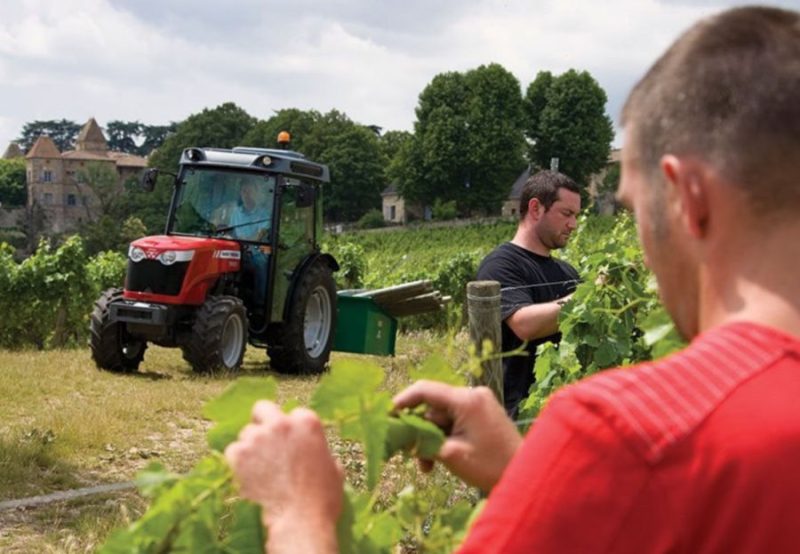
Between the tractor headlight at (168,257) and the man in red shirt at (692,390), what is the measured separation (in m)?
8.97

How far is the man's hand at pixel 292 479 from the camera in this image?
3.24 ft

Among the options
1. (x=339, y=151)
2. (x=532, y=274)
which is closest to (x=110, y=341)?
(x=532, y=274)

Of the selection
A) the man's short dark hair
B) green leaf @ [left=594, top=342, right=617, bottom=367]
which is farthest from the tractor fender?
green leaf @ [left=594, top=342, right=617, bottom=367]

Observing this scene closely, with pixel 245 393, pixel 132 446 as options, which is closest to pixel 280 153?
pixel 132 446

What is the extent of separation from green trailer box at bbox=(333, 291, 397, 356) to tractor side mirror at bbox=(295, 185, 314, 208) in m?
1.49

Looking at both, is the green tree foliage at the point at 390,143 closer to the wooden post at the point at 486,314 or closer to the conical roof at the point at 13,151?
the conical roof at the point at 13,151

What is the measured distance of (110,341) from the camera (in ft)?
33.0

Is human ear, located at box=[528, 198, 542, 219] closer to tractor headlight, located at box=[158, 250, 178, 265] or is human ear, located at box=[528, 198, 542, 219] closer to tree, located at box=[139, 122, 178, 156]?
tractor headlight, located at box=[158, 250, 178, 265]

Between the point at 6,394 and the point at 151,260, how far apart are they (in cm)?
183

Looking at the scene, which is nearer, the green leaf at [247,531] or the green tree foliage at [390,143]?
the green leaf at [247,531]

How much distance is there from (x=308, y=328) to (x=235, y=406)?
9.97m

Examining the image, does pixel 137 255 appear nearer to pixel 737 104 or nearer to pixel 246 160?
pixel 246 160

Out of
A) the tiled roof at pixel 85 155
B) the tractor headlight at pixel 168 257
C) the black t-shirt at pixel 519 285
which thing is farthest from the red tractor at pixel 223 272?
the tiled roof at pixel 85 155

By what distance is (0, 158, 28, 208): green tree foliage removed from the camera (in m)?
92.9
